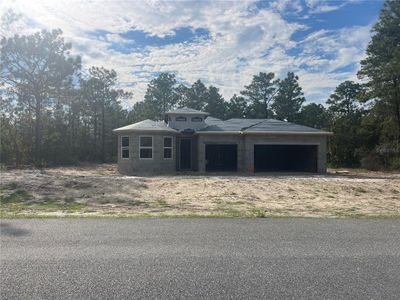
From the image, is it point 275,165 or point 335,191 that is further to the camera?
point 275,165

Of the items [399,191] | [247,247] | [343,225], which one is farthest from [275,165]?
[247,247]

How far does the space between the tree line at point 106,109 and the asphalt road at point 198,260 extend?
25.4 m

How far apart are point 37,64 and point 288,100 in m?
33.6

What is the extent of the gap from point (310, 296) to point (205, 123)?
2308cm

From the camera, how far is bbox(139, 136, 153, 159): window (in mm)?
23206

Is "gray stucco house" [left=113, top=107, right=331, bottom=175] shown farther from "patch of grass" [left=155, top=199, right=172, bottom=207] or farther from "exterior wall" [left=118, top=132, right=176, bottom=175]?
"patch of grass" [left=155, top=199, right=172, bottom=207]

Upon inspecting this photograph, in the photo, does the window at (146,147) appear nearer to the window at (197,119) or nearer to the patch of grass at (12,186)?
the window at (197,119)

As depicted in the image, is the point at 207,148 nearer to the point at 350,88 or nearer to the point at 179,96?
the point at 350,88

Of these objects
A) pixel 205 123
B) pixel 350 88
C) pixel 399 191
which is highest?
pixel 350 88

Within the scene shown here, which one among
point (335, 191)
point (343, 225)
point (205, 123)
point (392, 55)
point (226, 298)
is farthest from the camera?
point (392, 55)

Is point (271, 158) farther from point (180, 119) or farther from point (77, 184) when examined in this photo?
point (77, 184)

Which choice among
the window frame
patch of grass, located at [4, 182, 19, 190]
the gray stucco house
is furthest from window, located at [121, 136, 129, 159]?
patch of grass, located at [4, 182, 19, 190]

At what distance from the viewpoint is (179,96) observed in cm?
5600

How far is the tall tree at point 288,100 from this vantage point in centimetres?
5172
